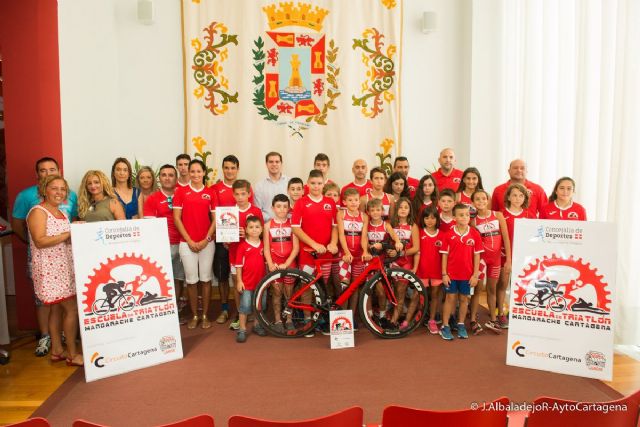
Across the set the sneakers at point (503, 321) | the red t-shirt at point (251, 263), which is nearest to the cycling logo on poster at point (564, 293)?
the sneakers at point (503, 321)

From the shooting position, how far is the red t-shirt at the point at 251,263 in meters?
3.68

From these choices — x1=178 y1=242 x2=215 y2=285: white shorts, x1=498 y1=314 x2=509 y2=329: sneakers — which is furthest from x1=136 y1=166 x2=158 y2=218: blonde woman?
x1=498 y1=314 x2=509 y2=329: sneakers

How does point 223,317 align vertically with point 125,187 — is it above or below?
below

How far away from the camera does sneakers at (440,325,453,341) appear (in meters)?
3.63

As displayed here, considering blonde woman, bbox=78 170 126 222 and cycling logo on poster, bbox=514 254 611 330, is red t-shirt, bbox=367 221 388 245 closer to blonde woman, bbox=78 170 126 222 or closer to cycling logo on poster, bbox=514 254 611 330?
cycling logo on poster, bbox=514 254 611 330

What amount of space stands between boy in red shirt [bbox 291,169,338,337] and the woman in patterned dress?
1753 millimetres

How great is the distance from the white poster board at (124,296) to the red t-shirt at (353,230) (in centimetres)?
148

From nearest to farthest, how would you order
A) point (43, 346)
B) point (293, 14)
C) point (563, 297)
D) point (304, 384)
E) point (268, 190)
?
point (304, 384), point (563, 297), point (43, 346), point (268, 190), point (293, 14)

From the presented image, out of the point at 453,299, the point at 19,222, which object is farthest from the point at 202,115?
the point at 453,299

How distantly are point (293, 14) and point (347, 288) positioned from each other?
350cm

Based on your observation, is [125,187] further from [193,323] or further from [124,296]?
[193,323]

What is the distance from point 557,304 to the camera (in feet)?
9.92

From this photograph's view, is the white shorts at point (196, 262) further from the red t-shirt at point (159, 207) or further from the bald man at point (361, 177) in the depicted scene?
the bald man at point (361, 177)

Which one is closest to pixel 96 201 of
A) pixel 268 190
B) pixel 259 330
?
pixel 268 190
